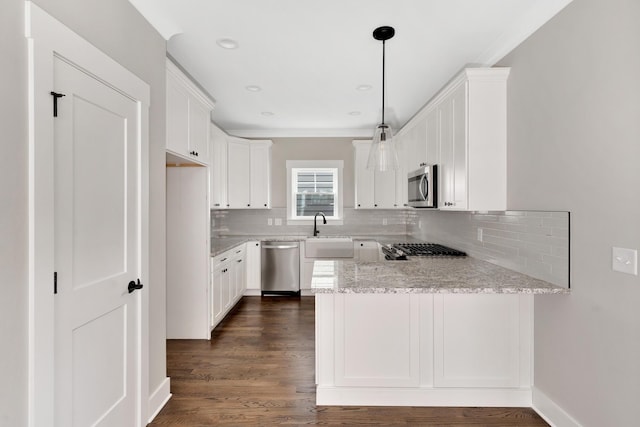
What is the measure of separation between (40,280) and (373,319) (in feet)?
5.83

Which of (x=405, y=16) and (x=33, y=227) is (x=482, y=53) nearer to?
(x=405, y=16)

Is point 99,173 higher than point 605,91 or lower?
lower

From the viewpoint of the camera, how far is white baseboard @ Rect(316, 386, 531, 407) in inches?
88.2

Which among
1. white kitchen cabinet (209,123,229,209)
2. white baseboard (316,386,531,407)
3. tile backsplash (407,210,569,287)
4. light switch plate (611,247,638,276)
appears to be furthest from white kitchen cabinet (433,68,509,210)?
white kitchen cabinet (209,123,229,209)

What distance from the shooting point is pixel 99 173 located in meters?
1.66

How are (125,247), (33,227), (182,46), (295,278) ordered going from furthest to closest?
(295,278) < (182,46) < (125,247) < (33,227)

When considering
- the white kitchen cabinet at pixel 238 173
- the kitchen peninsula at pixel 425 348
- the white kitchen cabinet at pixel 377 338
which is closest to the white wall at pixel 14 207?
the kitchen peninsula at pixel 425 348

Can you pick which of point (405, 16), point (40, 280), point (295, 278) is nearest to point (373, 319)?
point (40, 280)

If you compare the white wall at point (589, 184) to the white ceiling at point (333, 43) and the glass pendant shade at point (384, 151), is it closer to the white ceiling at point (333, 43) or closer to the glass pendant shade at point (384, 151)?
the white ceiling at point (333, 43)

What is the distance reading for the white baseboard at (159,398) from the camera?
2.17m

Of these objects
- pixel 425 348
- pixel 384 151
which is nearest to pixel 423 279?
pixel 425 348

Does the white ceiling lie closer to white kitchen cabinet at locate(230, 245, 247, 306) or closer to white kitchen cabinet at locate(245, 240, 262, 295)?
white kitchen cabinet at locate(230, 245, 247, 306)

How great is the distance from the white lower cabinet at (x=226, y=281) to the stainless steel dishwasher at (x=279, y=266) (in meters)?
0.31

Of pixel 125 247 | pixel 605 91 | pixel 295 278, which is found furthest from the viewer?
pixel 295 278
